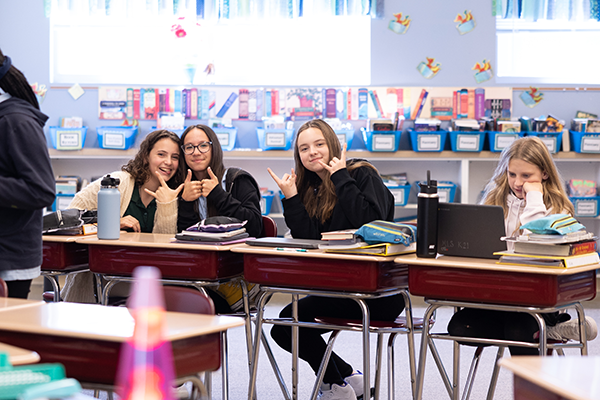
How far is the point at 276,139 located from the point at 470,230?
9.19ft

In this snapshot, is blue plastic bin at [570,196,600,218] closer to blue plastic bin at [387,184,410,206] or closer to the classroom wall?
the classroom wall

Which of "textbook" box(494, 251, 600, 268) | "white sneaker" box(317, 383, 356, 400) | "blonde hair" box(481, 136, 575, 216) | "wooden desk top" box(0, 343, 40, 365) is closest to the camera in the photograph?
"wooden desk top" box(0, 343, 40, 365)

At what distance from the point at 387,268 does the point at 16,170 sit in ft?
4.47

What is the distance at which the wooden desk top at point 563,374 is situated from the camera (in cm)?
117

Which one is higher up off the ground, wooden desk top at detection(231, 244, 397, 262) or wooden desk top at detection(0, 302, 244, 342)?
wooden desk top at detection(231, 244, 397, 262)

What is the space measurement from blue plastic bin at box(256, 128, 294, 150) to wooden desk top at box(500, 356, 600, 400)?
3664 mm

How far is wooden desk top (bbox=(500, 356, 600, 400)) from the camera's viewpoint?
3.83 ft

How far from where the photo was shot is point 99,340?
1553mm

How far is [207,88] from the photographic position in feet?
17.3

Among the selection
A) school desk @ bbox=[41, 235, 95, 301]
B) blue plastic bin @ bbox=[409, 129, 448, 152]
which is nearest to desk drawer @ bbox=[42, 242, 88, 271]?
school desk @ bbox=[41, 235, 95, 301]

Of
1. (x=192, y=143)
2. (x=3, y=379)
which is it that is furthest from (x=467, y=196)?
(x=3, y=379)

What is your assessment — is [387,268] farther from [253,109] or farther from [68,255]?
[253,109]

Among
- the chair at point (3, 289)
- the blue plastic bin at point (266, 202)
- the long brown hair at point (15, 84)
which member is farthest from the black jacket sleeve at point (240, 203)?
the blue plastic bin at point (266, 202)

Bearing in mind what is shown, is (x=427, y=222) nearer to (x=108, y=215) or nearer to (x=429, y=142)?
(x=108, y=215)
